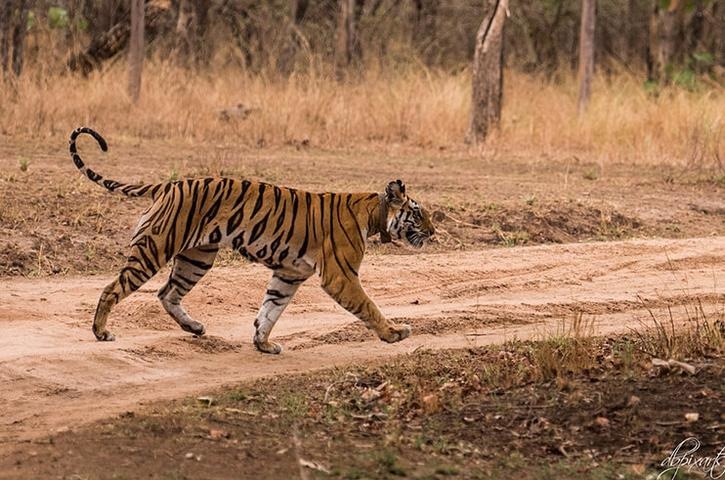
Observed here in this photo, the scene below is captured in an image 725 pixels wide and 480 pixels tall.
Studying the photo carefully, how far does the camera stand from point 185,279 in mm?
8594

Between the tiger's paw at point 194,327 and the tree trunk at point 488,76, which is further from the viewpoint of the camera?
the tree trunk at point 488,76

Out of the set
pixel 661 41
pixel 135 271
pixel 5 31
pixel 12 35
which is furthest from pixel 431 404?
pixel 661 41

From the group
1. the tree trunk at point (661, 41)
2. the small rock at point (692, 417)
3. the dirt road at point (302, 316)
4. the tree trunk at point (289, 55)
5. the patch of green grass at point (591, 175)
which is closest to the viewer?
the small rock at point (692, 417)

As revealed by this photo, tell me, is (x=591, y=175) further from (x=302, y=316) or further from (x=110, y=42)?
(x=110, y=42)

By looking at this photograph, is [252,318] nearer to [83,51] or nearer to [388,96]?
[388,96]

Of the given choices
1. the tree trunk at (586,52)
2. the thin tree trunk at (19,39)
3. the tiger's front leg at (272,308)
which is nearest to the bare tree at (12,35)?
the thin tree trunk at (19,39)

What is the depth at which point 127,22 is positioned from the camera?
22.4m

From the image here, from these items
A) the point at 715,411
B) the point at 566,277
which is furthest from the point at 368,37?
the point at 715,411

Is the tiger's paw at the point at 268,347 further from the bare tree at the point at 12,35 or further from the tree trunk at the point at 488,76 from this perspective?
the bare tree at the point at 12,35

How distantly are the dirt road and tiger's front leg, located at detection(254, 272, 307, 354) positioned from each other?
3.7 inches

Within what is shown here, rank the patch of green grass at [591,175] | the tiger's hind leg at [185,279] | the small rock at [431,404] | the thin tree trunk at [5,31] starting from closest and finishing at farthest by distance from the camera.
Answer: the small rock at [431,404] < the tiger's hind leg at [185,279] < the patch of green grass at [591,175] < the thin tree trunk at [5,31]

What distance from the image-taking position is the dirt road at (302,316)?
752cm

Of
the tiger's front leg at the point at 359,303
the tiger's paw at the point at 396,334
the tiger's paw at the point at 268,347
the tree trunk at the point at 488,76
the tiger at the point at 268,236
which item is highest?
the tree trunk at the point at 488,76

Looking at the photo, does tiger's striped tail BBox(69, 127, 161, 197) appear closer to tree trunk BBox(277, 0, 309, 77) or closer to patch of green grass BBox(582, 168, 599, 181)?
patch of green grass BBox(582, 168, 599, 181)
